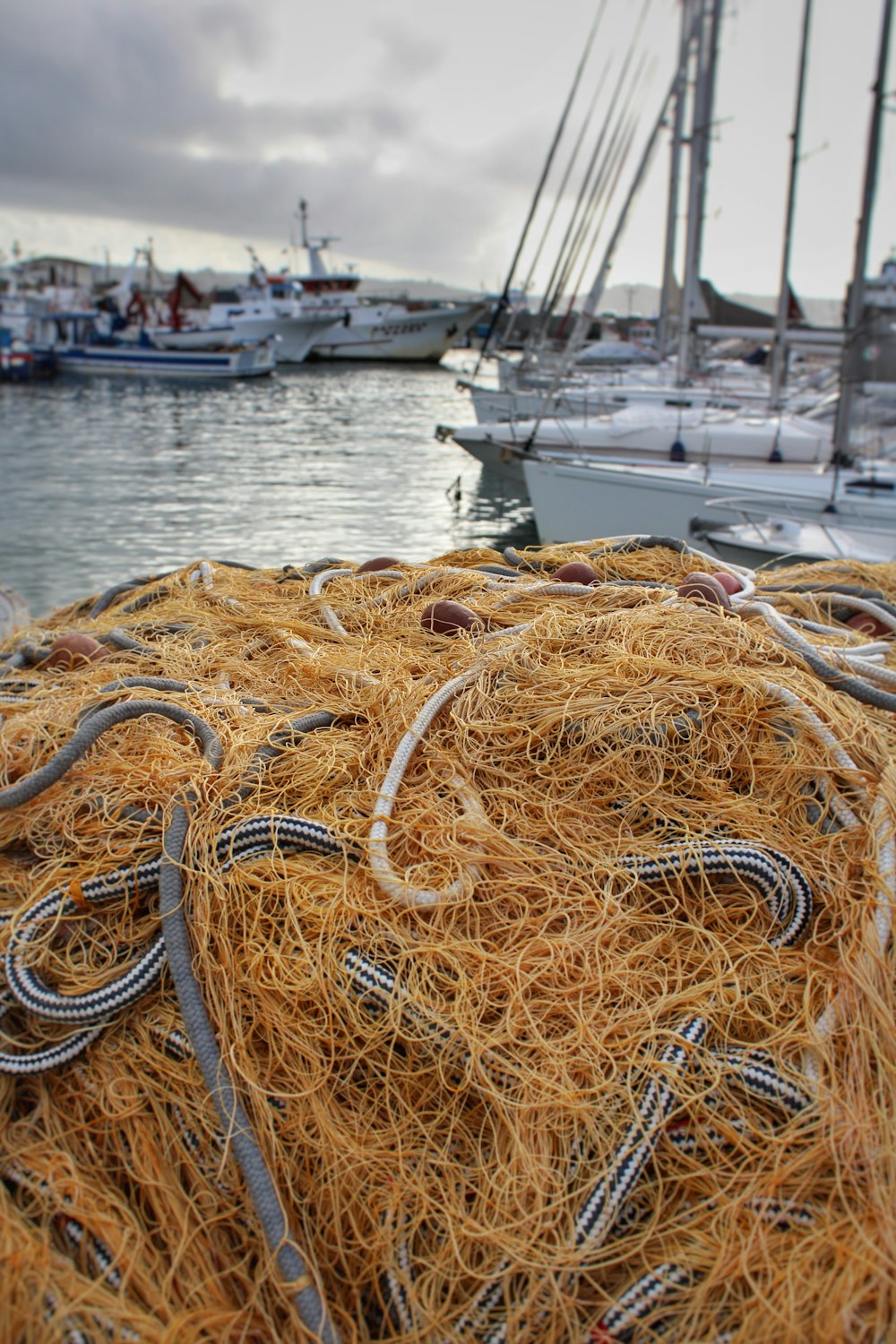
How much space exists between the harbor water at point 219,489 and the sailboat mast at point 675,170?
245 inches

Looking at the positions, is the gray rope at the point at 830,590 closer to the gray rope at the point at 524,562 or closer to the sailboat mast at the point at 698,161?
the gray rope at the point at 524,562

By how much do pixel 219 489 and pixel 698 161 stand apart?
38.8 ft

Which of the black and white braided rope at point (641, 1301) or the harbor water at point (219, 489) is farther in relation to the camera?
the harbor water at point (219, 489)

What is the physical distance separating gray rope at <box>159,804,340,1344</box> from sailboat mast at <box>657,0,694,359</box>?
19.4 m

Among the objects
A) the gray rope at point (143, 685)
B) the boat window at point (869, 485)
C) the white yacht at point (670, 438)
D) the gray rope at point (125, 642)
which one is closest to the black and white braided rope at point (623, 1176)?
the gray rope at point (143, 685)

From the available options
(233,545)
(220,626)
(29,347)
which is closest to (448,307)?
(29,347)

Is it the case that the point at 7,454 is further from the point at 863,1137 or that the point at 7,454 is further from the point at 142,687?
the point at 863,1137

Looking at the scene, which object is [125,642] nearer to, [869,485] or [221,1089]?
[221,1089]

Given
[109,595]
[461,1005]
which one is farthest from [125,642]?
[461,1005]

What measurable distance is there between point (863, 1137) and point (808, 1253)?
259 mm

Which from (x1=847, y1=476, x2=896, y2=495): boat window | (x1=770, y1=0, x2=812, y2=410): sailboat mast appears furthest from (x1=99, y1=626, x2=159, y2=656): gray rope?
(x1=770, y1=0, x2=812, y2=410): sailboat mast

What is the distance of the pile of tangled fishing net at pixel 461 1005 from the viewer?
5.28 feet

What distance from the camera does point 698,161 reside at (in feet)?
56.8

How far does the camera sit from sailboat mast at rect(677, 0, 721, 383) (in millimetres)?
16656
